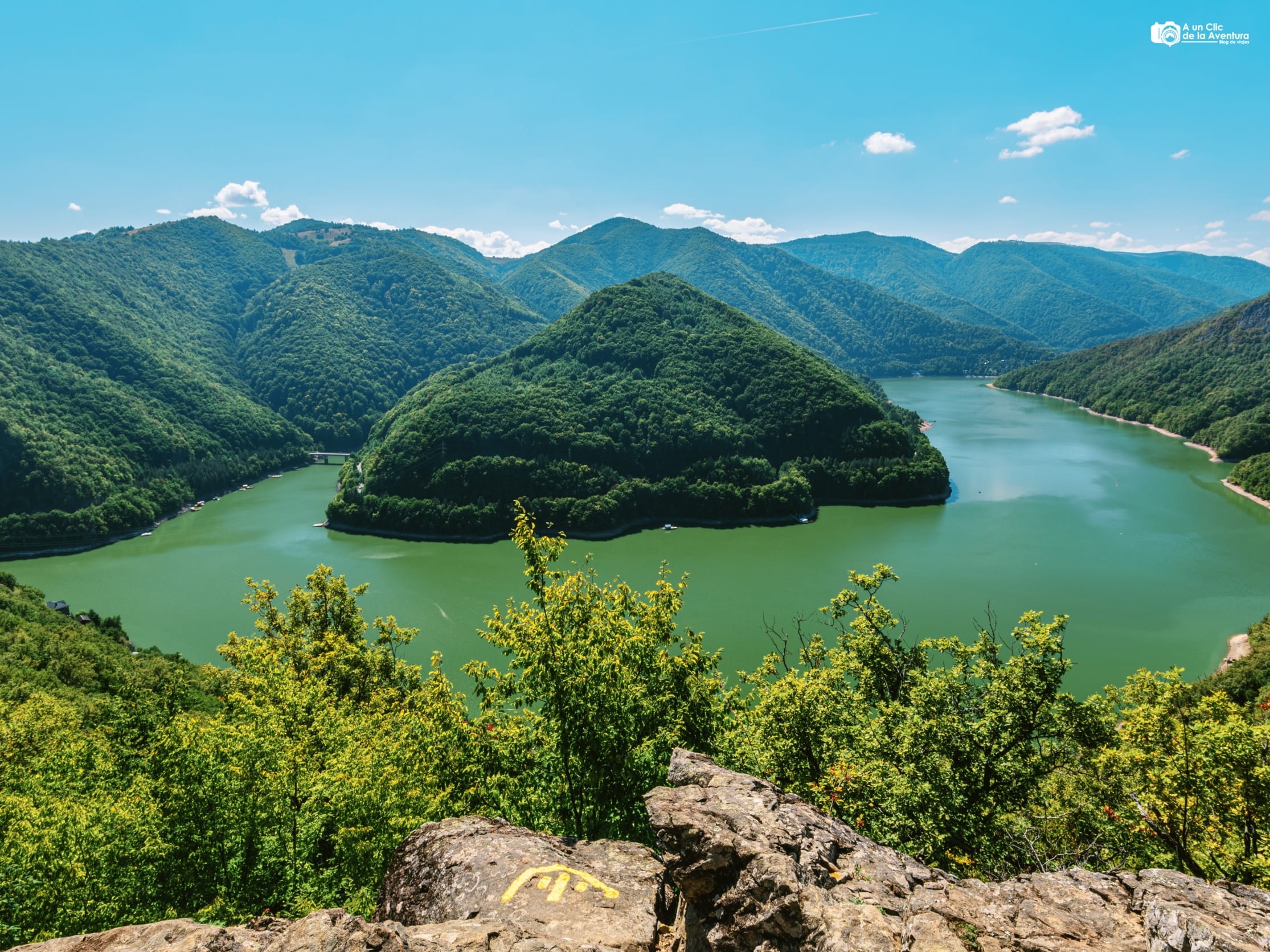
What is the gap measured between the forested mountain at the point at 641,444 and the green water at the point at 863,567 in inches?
150

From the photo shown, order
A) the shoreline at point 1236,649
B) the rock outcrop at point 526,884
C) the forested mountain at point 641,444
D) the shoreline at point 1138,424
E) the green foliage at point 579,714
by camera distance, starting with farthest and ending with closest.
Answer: the shoreline at point 1138,424 < the forested mountain at point 641,444 < the shoreline at point 1236,649 < the green foliage at point 579,714 < the rock outcrop at point 526,884

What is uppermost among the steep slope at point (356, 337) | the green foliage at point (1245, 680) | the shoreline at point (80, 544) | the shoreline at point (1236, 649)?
the steep slope at point (356, 337)

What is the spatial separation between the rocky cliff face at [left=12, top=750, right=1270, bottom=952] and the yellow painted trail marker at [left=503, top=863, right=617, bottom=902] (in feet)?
0.06

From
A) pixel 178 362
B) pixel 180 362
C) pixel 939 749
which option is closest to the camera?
pixel 939 749

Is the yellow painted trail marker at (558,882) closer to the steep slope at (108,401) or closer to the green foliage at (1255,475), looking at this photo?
the steep slope at (108,401)

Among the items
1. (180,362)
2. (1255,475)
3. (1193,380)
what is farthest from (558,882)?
(1193,380)

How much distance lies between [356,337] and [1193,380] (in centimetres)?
18940

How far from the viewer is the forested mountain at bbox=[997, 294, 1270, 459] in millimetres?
100562

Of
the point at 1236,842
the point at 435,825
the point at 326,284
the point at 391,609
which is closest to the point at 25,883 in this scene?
the point at 435,825

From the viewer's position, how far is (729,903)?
248 inches

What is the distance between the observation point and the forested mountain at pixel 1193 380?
10056cm

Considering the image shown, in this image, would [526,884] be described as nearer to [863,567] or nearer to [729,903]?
[729,903]

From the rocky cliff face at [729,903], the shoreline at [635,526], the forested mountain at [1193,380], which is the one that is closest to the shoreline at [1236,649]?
the shoreline at [635,526]

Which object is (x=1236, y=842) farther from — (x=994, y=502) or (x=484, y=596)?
(x=994, y=502)
